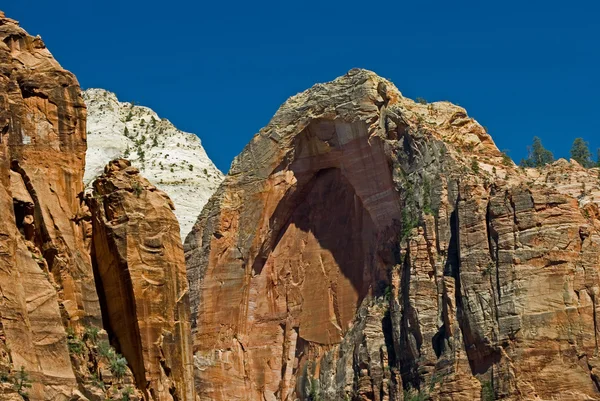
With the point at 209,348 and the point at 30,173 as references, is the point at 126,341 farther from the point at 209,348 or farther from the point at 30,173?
the point at 209,348

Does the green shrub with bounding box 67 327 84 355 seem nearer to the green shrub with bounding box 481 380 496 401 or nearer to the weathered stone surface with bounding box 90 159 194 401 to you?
the weathered stone surface with bounding box 90 159 194 401

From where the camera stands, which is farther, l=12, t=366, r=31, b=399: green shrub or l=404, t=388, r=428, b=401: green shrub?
l=404, t=388, r=428, b=401: green shrub

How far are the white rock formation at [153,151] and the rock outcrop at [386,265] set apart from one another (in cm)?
1132

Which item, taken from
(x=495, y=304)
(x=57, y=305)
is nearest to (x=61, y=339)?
(x=57, y=305)

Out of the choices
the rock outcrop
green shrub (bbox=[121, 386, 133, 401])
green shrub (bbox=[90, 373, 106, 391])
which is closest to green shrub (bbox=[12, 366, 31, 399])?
green shrub (bbox=[90, 373, 106, 391])

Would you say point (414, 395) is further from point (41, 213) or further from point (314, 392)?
point (41, 213)

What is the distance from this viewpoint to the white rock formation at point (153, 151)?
430 feet

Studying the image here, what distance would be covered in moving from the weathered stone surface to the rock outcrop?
31.3 m

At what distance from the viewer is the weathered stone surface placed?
2842 inches

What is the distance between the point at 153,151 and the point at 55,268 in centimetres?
6750

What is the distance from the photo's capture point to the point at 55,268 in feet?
230

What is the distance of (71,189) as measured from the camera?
71.6 metres

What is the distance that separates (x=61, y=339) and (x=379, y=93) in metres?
49.1

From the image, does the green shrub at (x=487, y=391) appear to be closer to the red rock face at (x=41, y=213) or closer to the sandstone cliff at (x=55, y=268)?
the sandstone cliff at (x=55, y=268)
